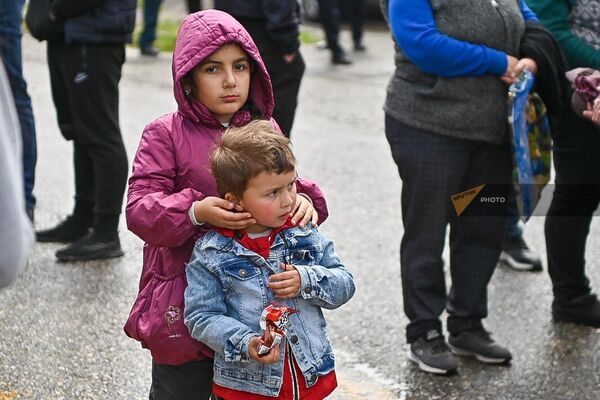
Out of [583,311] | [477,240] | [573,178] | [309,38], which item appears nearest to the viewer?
[477,240]

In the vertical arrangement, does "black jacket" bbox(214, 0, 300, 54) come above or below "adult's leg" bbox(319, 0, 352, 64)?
above

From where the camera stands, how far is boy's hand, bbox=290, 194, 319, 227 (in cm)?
297

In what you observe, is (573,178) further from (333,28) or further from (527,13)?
(333,28)

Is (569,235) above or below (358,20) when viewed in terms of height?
above

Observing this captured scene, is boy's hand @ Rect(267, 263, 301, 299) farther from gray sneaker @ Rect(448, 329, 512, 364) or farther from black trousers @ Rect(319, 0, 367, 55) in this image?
black trousers @ Rect(319, 0, 367, 55)

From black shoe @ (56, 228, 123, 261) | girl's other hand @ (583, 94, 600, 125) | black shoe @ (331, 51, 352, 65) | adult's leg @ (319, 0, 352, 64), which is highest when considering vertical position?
girl's other hand @ (583, 94, 600, 125)

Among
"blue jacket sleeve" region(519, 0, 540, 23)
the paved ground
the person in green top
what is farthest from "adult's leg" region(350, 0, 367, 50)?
"blue jacket sleeve" region(519, 0, 540, 23)

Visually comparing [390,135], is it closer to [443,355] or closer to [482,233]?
[482,233]

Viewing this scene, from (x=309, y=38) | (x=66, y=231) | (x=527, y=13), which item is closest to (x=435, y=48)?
(x=527, y=13)

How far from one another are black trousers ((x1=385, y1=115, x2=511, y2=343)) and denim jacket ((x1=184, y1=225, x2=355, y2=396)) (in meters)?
1.30

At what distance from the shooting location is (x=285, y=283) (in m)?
2.84

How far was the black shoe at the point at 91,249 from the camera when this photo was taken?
535 centimetres

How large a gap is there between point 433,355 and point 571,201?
0.97 meters

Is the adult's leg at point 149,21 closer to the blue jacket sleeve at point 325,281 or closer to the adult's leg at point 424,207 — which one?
the adult's leg at point 424,207
